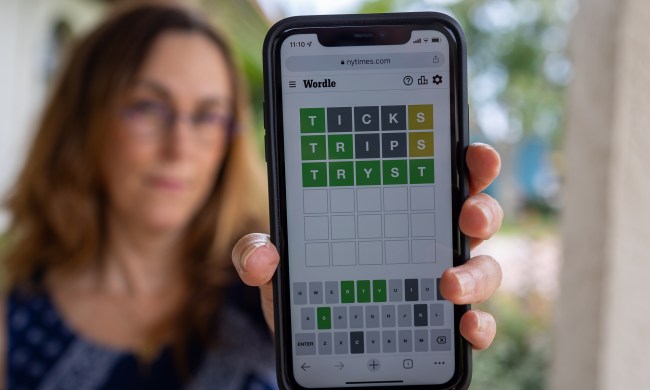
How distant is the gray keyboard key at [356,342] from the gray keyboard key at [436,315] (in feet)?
0.14

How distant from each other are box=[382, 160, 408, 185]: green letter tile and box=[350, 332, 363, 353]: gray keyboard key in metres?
0.09

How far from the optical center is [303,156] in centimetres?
38

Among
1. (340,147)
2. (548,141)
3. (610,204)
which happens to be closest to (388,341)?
(340,147)

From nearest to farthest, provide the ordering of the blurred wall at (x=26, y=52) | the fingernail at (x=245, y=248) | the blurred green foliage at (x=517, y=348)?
the fingernail at (x=245, y=248) → the blurred green foliage at (x=517, y=348) → the blurred wall at (x=26, y=52)

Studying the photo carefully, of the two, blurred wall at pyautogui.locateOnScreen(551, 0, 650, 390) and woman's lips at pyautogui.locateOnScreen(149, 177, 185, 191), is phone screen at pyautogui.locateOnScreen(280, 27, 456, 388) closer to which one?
blurred wall at pyautogui.locateOnScreen(551, 0, 650, 390)

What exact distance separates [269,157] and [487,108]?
7.86 feet

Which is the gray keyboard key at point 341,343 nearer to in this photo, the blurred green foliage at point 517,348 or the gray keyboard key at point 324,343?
the gray keyboard key at point 324,343

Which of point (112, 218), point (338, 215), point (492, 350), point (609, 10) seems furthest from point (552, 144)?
point (338, 215)

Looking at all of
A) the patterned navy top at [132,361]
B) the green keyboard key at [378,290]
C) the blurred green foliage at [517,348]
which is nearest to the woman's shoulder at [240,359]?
the patterned navy top at [132,361]

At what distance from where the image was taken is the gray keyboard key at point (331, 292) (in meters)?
0.38

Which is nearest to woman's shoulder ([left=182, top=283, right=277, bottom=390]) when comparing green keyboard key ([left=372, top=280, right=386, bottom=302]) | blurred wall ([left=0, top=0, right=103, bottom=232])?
green keyboard key ([left=372, top=280, right=386, bottom=302])

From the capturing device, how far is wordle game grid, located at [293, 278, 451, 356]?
38 centimetres

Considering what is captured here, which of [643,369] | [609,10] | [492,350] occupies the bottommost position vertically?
[492,350]

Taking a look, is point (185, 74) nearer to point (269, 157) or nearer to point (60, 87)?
point (60, 87)
